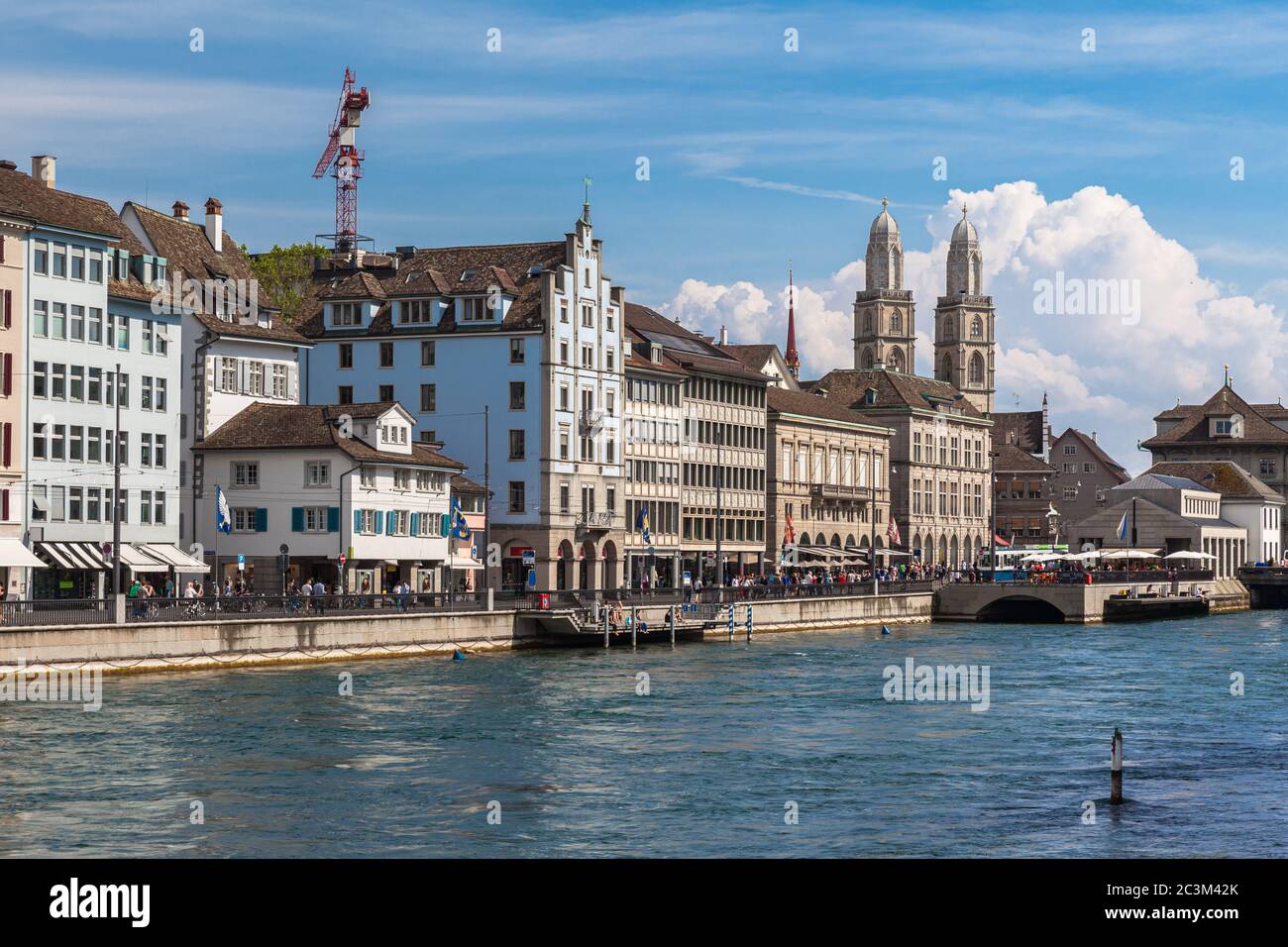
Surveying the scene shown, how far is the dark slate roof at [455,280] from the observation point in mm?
103625

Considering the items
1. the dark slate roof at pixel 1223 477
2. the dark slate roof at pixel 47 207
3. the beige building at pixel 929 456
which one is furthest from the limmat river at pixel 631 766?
the dark slate roof at pixel 1223 477

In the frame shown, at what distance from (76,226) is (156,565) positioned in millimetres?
13021

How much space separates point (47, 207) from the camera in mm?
72938

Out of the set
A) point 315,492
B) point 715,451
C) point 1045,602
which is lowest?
point 1045,602

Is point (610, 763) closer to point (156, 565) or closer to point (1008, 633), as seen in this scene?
point (156, 565)

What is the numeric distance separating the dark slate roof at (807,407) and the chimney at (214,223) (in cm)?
5142

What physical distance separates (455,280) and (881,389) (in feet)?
222

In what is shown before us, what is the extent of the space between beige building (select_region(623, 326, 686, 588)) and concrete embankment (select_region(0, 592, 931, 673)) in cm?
2643

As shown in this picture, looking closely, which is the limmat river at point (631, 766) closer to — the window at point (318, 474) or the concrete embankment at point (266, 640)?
the concrete embankment at point (266, 640)

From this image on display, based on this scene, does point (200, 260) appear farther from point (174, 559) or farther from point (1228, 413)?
point (1228, 413)

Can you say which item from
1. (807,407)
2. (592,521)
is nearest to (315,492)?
(592,521)

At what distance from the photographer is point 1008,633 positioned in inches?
3986

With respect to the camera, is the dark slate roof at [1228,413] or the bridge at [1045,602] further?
the dark slate roof at [1228,413]
